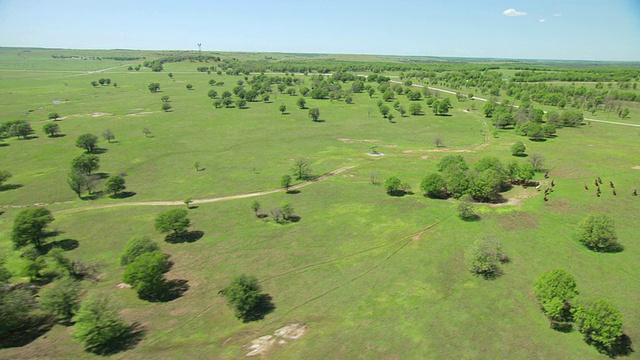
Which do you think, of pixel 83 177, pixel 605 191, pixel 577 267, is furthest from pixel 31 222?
pixel 605 191

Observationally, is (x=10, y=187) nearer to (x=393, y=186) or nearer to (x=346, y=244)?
(x=346, y=244)

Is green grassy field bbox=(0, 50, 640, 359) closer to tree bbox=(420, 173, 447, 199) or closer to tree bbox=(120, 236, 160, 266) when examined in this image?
tree bbox=(420, 173, 447, 199)

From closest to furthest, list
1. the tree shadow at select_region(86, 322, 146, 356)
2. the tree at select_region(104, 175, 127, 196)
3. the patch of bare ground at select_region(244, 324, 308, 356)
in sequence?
the patch of bare ground at select_region(244, 324, 308, 356), the tree shadow at select_region(86, 322, 146, 356), the tree at select_region(104, 175, 127, 196)

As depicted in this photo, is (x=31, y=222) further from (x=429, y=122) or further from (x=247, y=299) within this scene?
(x=429, y=122)

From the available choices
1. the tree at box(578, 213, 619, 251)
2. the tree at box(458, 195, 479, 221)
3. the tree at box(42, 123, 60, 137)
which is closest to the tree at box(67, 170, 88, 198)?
the tree at box(42, 123, 60, 137)

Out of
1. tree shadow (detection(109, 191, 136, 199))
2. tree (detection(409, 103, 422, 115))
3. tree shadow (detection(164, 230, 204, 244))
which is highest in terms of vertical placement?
tree (detection(409, 103, 422, 115))

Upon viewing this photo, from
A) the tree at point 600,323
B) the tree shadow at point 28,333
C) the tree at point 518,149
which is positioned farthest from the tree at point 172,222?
the tree at point 518,149

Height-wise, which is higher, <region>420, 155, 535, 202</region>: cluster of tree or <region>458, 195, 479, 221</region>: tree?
<region>420, 155, 535, 202</region>: cluster of tree

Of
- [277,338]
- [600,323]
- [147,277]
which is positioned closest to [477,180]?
[600,323]
